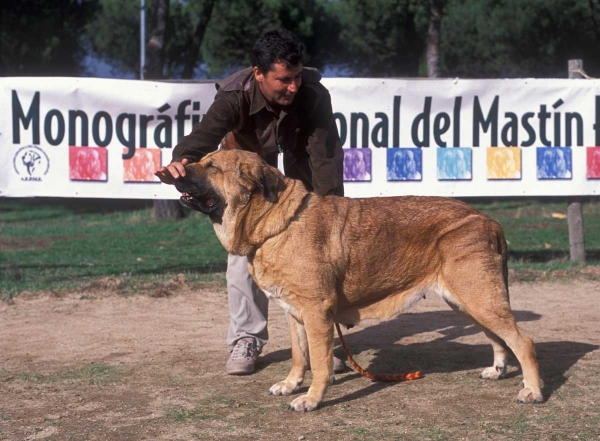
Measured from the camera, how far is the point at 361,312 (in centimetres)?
526

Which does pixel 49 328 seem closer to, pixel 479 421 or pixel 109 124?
pixel 109 124

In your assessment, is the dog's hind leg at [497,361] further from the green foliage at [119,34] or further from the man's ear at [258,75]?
the green foliage at [119,34]

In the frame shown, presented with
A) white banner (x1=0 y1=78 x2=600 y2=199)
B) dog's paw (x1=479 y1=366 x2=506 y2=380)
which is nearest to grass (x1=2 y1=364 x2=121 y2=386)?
dog's paw (x1=479 y1=366 x2=506 y2=380)

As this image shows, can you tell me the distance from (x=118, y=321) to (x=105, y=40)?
30.9 m

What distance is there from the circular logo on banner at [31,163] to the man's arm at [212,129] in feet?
14.3

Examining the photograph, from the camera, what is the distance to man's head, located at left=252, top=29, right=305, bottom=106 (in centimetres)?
522

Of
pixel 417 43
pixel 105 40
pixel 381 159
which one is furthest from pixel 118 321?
pixel 105 40

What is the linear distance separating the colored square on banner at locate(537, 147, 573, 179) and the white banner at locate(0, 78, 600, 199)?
0.01 meters

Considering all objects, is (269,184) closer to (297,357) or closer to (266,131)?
(266,131)

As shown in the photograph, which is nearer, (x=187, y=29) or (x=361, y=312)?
(x=361, y=312)

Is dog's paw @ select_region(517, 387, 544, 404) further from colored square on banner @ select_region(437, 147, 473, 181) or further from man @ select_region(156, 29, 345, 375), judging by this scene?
colored square on banner @ select_region(437, 147, 473, 181)

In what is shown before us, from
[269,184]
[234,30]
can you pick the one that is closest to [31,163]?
[269,184]

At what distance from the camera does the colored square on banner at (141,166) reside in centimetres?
948

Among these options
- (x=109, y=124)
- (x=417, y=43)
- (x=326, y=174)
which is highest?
(x=417, y=43)
